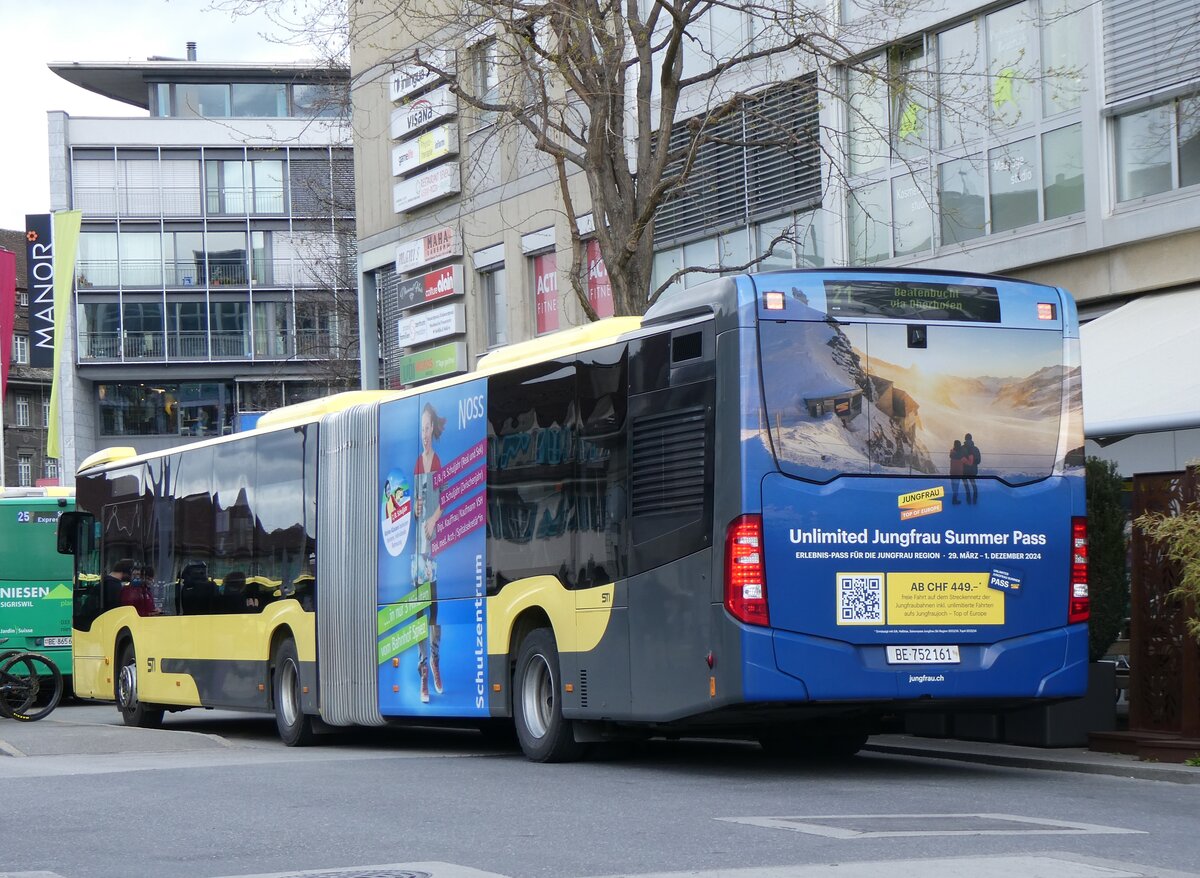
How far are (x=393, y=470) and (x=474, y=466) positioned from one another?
1630 mm

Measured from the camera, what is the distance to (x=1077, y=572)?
12750 millimetres

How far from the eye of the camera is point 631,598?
13.0 meters

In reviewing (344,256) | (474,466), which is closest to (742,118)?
(474,466)

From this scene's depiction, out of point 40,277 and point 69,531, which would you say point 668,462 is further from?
point 40,277

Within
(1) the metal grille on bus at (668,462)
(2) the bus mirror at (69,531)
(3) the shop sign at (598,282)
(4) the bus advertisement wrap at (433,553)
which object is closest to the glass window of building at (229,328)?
(3) the shop sign at (598,282)

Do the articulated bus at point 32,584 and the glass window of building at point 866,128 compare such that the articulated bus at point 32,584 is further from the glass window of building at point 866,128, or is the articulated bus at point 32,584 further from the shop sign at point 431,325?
the glass window of building at point 866,128

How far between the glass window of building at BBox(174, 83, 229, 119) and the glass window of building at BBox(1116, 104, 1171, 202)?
64537mm

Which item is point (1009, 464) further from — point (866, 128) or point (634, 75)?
point (634, 75)

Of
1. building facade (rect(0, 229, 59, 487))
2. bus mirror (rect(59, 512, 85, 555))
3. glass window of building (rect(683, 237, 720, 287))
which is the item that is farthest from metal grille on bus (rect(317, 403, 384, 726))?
building facade (rect(0, 229, 59, 487))

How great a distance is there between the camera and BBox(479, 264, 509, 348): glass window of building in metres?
35.3

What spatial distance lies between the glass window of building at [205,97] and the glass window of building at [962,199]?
2426 inches

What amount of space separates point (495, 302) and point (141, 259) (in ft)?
155

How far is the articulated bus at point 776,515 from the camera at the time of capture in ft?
39.3

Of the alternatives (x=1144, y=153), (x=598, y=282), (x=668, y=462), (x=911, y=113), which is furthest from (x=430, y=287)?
(x=668, y=462)
